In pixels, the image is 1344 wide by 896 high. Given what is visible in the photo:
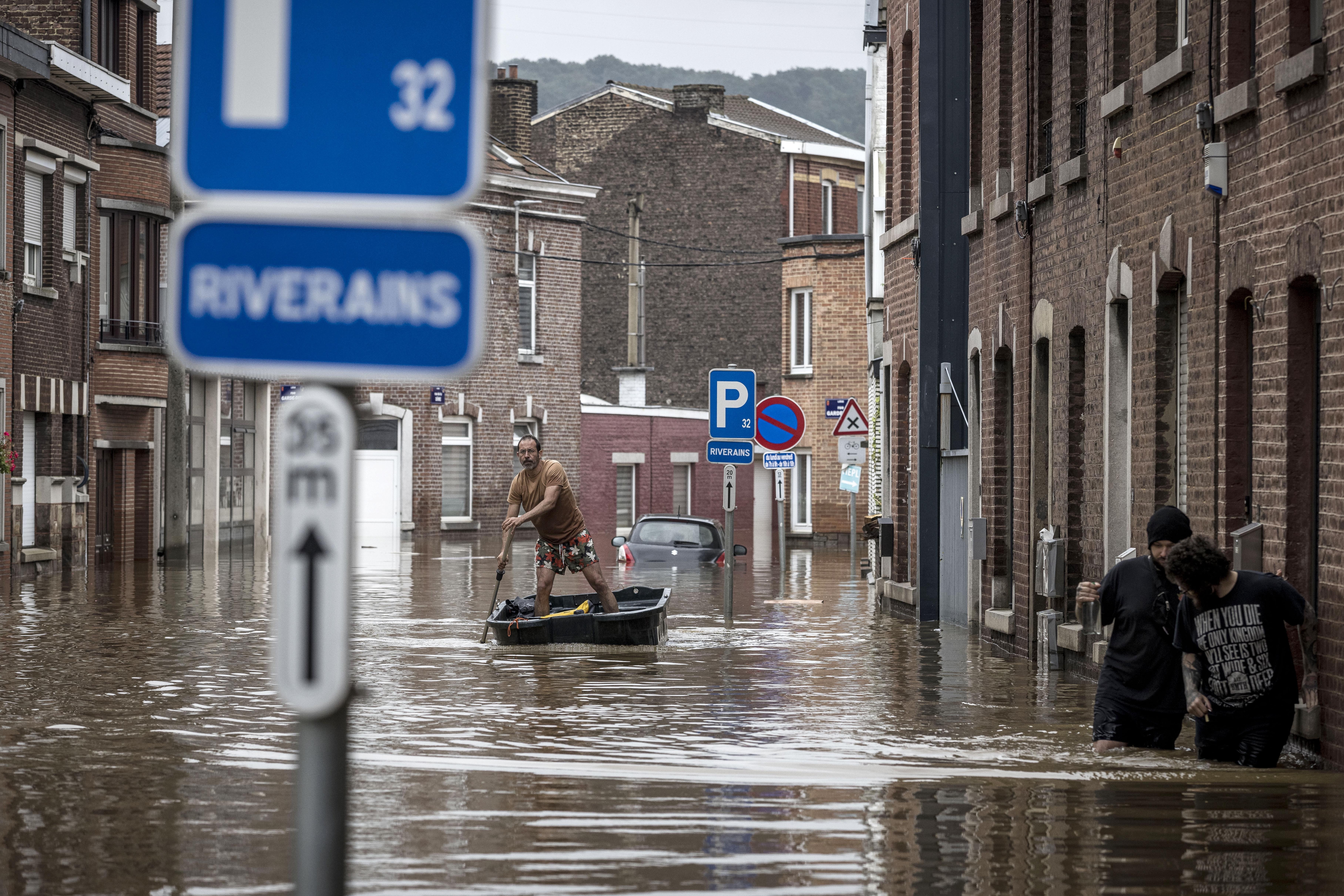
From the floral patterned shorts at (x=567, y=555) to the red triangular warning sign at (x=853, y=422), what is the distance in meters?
15.0

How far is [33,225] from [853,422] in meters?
13.8

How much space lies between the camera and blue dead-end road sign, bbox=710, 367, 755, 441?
21.9 m

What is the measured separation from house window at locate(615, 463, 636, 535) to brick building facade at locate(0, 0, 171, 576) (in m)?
19.2

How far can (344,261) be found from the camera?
3963mm

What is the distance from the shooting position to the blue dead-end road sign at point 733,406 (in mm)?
21922

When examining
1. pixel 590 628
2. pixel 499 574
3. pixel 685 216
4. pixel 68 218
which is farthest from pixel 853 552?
pixel 685 216

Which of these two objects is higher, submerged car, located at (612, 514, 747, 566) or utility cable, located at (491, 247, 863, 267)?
utility cable, located at (491, 247, 863, 267)

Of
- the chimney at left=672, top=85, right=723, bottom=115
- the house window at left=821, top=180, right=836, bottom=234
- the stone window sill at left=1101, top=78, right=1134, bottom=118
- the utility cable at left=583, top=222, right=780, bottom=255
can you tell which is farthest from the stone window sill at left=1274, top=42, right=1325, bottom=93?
the chimney at left=672, top=85, right=723, bottom=115

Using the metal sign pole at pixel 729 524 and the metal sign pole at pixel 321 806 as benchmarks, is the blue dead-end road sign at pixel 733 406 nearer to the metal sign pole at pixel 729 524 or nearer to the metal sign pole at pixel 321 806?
the metal sign pole at pixel 729 524

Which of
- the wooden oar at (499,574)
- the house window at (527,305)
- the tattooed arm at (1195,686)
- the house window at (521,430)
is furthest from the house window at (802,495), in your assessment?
the tattooed arm at (1195,686)

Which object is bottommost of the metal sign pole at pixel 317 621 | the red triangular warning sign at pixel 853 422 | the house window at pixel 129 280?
the metal sign pole at pixel 317 621

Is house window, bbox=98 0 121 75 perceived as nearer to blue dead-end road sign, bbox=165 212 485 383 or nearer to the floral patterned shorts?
the floral patterned shorts

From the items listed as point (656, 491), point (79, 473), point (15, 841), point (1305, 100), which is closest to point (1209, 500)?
point (1305, 100)

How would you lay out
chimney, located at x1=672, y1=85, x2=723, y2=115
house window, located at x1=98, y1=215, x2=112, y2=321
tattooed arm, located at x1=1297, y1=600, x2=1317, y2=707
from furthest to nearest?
chimney, located at x1=672, y1=85, x2=723, y2=115 < house window, located at x1=98, y1=215, x2=112, y2=321 < tattooed arm, located at x1=1297, y1=600, x2=1317, y2=707
